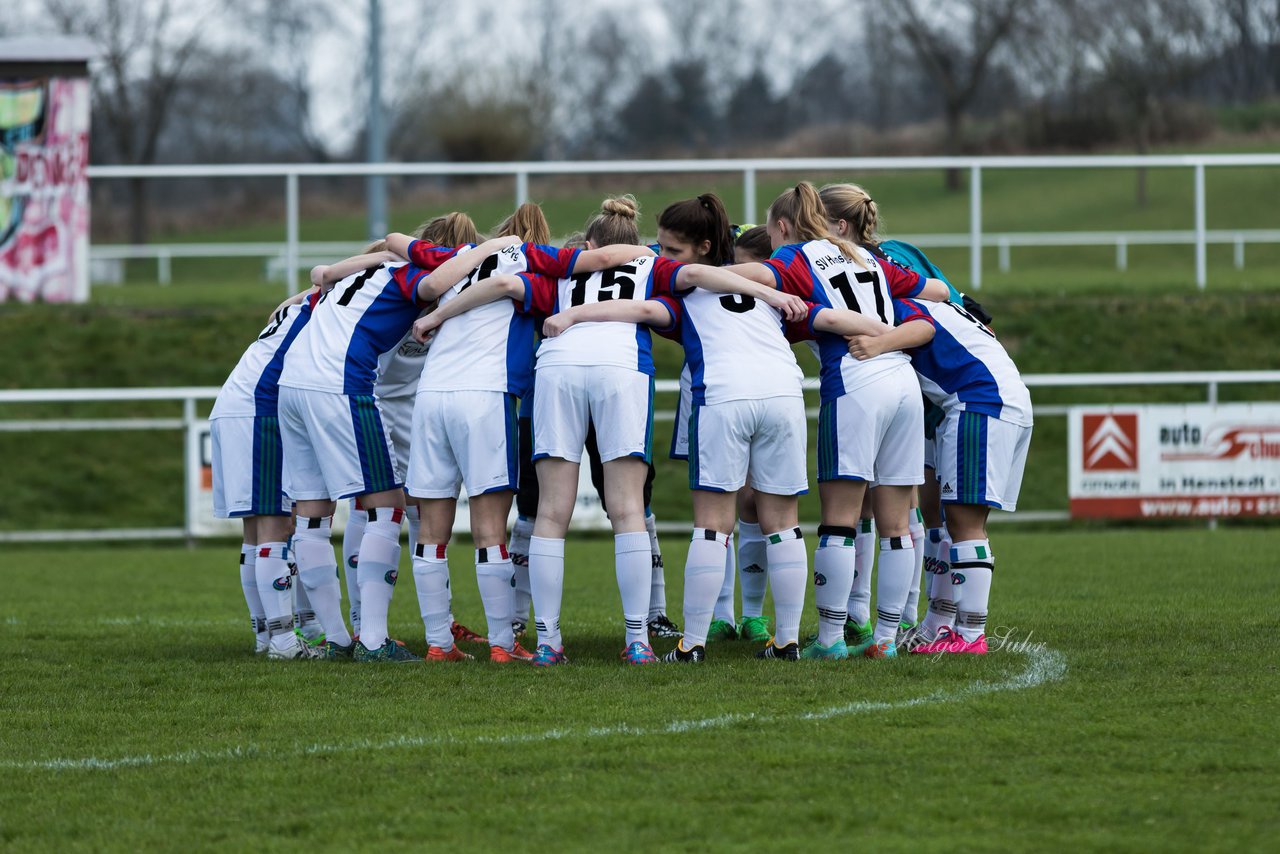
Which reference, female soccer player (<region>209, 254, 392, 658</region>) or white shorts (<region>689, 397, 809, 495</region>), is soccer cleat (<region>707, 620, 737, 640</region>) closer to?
white shorts (<region>689, 397, 809, 495</region>)

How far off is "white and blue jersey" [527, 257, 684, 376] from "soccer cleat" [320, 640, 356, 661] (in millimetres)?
1636

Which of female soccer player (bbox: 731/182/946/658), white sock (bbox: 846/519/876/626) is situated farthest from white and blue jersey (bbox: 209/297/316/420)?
white sock (bbox: 846/519/876/626)

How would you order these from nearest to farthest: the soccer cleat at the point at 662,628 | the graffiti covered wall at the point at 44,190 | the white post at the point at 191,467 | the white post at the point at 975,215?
the soccer cleat at the point at 662,628, the white post at the point at 191,467, the white post at the point at 975,215, the graffiti covered wall at the point at 44,190

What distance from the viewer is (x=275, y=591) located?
6.71 meters

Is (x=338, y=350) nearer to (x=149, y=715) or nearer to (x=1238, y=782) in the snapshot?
(x=149, y=715)

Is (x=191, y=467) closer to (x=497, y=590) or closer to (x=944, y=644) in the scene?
(x=497, y=590)

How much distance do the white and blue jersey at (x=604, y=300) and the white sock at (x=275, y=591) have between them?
4.96ft

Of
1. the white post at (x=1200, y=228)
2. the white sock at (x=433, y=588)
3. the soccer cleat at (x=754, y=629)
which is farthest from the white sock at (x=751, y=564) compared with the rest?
the white post at (x=1200, y=228)

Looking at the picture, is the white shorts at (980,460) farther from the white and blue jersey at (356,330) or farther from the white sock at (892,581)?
the white and blue jersey at (356,330)

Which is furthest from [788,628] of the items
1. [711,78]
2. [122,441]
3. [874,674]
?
[711,78]

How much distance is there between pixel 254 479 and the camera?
22.6ft

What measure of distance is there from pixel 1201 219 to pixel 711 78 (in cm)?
3792

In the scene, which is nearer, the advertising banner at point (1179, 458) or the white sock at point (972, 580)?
the white sock at point (972, 580)

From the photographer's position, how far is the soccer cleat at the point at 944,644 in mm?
6418
